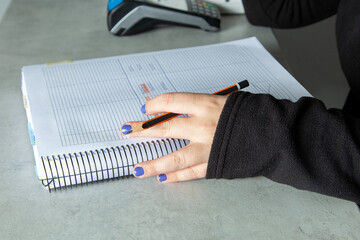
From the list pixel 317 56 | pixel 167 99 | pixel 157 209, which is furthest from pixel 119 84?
pixel 317 56

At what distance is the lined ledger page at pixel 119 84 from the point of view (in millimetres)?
593

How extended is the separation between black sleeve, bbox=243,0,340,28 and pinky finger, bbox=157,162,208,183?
1.87ft

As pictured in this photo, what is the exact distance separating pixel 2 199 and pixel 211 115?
1.02ft

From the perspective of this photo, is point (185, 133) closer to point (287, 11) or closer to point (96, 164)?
point (96, 164)

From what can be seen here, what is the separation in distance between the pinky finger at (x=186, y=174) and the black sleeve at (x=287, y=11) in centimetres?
57

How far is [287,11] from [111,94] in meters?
0.59

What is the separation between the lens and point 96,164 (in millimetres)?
558

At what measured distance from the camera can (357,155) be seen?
555mm

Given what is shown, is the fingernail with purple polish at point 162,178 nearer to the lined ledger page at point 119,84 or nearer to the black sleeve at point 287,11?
the lined ledger page at point 119,84

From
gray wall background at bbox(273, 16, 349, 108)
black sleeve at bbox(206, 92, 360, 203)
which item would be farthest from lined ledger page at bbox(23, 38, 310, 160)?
gray wall background at bbox(273, 16, 349, 108)

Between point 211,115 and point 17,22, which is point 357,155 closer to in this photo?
point 211,115

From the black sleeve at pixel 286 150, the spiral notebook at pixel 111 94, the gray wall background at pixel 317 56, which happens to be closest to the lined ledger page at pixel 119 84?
the spiral notebook at pixel 111 94

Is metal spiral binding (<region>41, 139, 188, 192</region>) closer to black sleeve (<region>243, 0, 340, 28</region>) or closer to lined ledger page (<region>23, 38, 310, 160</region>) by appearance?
lined ledger page (<region>23, 38, 310, 160</region>)

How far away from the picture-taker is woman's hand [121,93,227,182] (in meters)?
0.58
